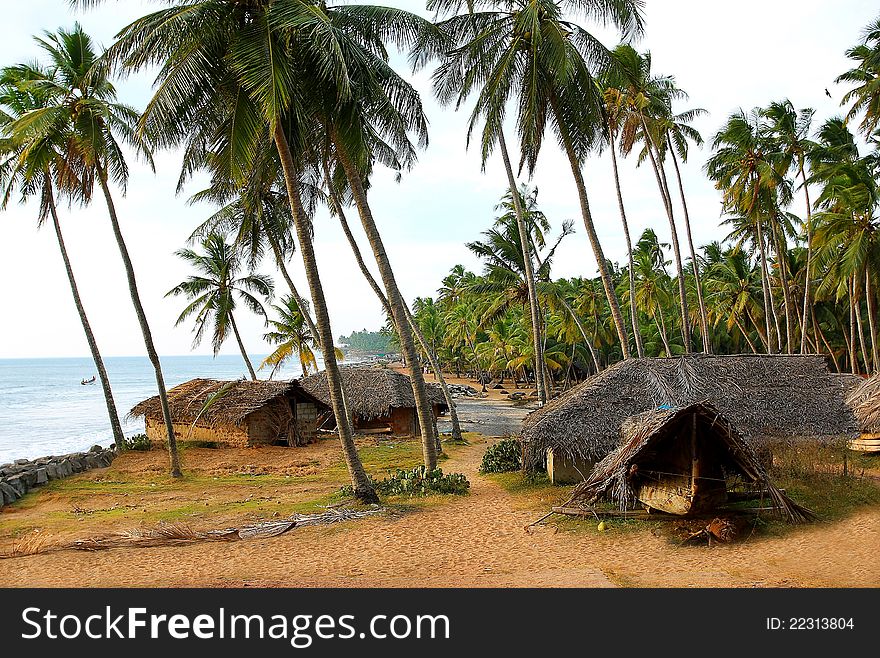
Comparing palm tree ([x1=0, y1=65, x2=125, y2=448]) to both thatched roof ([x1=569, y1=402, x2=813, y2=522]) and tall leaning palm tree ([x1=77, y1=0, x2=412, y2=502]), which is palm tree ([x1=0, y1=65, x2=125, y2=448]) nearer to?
tall leaning palm tree ([x1=77, y1=0, x2=412, y2=502])

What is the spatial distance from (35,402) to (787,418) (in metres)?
61.6

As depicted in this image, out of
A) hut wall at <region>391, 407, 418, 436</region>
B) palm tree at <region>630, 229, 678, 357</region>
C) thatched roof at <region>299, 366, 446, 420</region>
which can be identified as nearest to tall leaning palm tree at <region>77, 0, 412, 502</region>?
thatched roof at <region>299, 366, 446, 420</region>

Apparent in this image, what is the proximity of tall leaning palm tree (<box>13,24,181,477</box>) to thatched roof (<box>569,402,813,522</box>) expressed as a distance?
10626mm

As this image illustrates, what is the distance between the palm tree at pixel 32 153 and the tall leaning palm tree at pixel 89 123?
0.80 feet

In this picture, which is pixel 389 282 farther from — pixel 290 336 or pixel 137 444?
pixel 290 336

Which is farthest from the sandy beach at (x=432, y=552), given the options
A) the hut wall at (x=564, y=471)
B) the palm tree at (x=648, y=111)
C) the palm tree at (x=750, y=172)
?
the palm tree at (x=750, y=172)

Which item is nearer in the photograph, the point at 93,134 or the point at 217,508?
the point at 217,508

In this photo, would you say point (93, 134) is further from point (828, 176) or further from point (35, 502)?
point (828, 176)

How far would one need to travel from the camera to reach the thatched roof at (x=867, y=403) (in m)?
11.8

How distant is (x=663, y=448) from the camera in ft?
31.3

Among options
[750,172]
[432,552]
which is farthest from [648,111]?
[432,552]

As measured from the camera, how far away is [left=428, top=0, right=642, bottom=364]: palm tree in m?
12.8

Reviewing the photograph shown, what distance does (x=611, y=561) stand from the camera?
8.00 m

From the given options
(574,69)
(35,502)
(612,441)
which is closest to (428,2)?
(574,69)
